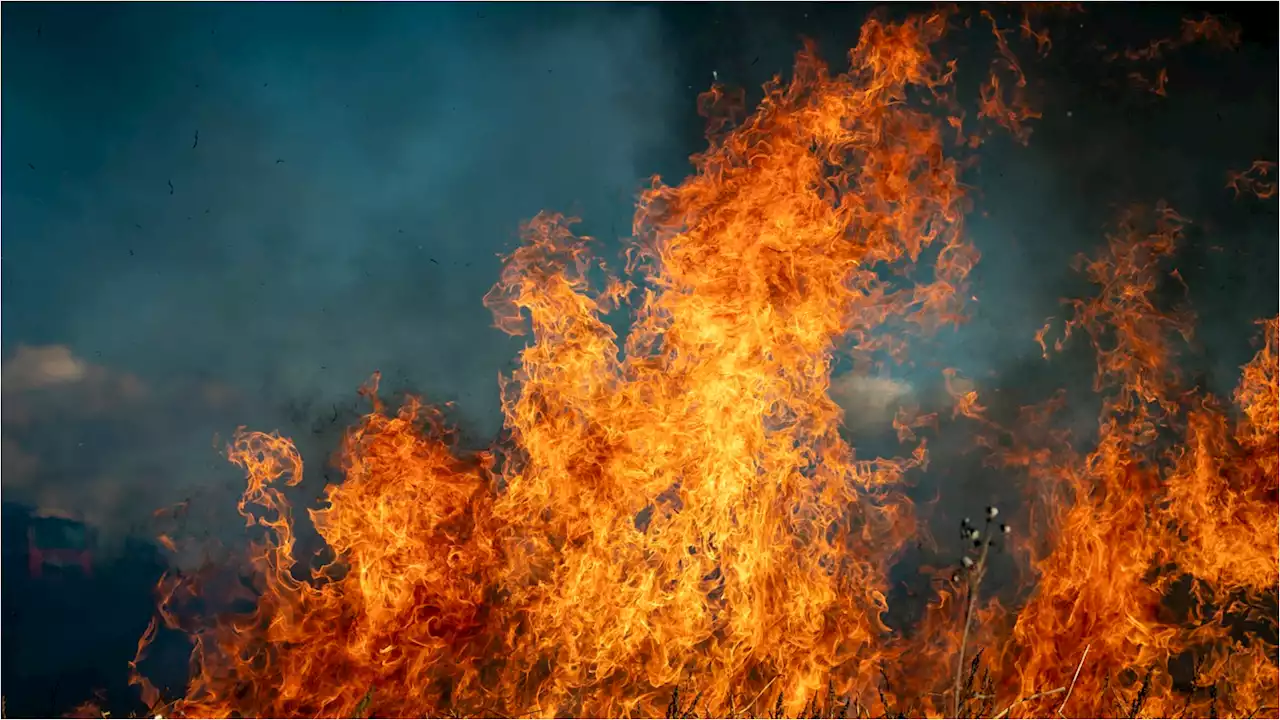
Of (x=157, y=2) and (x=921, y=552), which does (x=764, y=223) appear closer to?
(x=921, y=552)

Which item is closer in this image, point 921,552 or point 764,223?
point 764,223

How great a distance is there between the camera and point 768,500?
8.95 metres

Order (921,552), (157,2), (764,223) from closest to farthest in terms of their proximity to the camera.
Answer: (764,223)
(921,552)
(157,2)

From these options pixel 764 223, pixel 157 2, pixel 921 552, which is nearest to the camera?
pixel 764 223

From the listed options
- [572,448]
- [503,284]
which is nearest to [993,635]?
[572,448]

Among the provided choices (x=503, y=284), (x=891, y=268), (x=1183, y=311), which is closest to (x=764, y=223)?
(x=891, y=268)

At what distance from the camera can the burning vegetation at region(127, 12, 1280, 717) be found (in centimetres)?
894

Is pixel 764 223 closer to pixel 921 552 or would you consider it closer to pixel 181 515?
pixel 921 552

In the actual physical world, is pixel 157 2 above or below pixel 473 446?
above

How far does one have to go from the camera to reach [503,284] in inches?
372

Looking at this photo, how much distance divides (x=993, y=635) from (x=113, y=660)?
11.8m

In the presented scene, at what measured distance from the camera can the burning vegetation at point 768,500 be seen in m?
8.94

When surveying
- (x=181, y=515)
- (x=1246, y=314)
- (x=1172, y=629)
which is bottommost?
(x=1172, y=629)

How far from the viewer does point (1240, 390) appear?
31.0 ft
